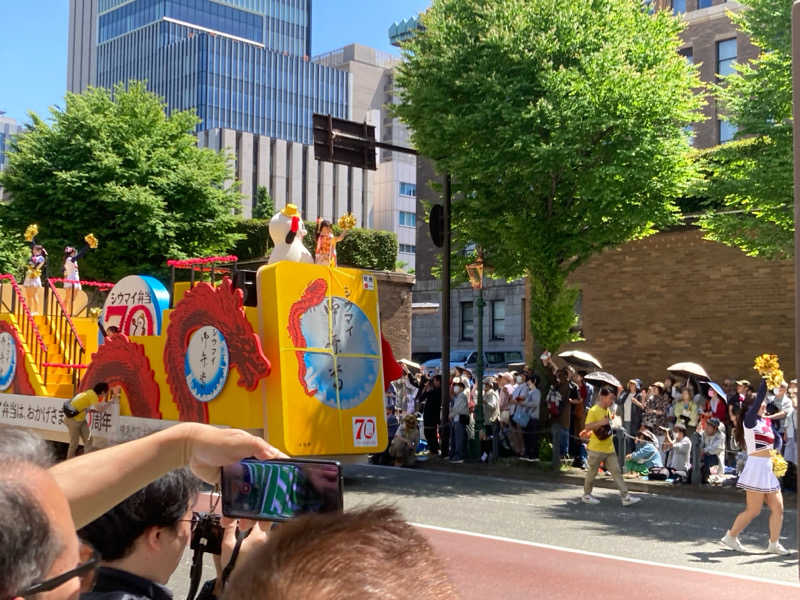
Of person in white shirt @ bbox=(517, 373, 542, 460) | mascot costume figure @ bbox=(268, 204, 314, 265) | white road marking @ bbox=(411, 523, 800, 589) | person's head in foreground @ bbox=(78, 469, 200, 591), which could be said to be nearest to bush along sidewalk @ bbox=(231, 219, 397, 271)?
person in white shirt @ bbox=(517, 373, 542, 460)

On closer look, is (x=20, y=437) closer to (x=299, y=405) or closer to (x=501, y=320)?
(x=299, y=405)

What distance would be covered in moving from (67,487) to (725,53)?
176 feet

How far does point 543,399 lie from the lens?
19359mm

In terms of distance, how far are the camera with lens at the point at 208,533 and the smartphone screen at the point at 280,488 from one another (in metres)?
0.71

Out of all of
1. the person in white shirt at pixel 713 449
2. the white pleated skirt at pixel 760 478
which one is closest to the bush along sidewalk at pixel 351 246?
the person in white shirt at pixel 713 449

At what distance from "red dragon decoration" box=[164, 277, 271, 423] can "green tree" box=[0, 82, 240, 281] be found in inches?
803

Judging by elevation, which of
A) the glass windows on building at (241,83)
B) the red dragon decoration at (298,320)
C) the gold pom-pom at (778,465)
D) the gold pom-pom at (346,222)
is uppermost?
the glass windows on building at (241,83)

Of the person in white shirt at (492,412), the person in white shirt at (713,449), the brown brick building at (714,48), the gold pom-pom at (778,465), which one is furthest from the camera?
the brown brick building at (714,48)

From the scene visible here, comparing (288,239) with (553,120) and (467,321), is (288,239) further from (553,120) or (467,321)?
(467,321)

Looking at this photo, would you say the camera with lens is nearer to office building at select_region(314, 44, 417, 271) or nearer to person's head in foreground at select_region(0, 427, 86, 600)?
person's head in foreground at select_region(0, 427, 86, 600)

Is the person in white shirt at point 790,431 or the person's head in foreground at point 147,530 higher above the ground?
the person's head in foreground at point 147,530

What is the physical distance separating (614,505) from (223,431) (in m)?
12.9

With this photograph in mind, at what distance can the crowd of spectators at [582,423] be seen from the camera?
15.8 metres

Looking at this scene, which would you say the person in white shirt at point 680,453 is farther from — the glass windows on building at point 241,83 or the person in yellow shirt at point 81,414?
the glass windows on building at point 241,83
